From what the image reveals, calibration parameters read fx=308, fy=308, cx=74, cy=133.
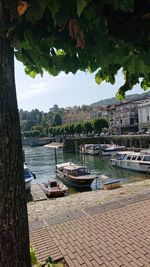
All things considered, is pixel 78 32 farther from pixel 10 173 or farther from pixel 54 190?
pixel 54 190

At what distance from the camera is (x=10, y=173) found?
266 cm

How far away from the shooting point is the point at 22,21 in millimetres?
2557

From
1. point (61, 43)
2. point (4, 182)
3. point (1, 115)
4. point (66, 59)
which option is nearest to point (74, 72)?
point (66, 59)

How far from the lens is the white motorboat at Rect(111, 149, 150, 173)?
34.9 m

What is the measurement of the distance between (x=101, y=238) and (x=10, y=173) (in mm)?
5114

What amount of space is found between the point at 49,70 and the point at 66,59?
0.90 ft

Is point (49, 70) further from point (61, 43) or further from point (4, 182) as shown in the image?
point (4, 182)

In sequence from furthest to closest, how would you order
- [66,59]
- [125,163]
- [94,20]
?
1. [125,163]
2. [66,59]
3. [94,20]

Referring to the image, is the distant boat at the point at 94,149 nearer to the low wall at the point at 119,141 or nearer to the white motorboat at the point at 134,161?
the low wall at the point at 119,141

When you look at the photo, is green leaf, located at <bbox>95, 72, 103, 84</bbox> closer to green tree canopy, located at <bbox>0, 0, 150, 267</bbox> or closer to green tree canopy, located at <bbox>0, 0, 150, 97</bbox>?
green tree canopy, located at <bbox>0, 0, 150, 97</bbox>

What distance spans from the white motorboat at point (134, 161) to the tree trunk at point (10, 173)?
105 ft

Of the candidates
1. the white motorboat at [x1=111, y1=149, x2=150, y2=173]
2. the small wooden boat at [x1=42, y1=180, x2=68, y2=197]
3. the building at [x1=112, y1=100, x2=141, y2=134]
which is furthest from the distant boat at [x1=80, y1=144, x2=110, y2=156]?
the small wooden boat at [x1=42, y1=180, x2=68, y2=197]

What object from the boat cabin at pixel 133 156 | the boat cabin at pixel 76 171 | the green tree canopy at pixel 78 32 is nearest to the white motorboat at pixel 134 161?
the boat cabin at pixel 133 156

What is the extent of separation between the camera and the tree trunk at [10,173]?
264cm
